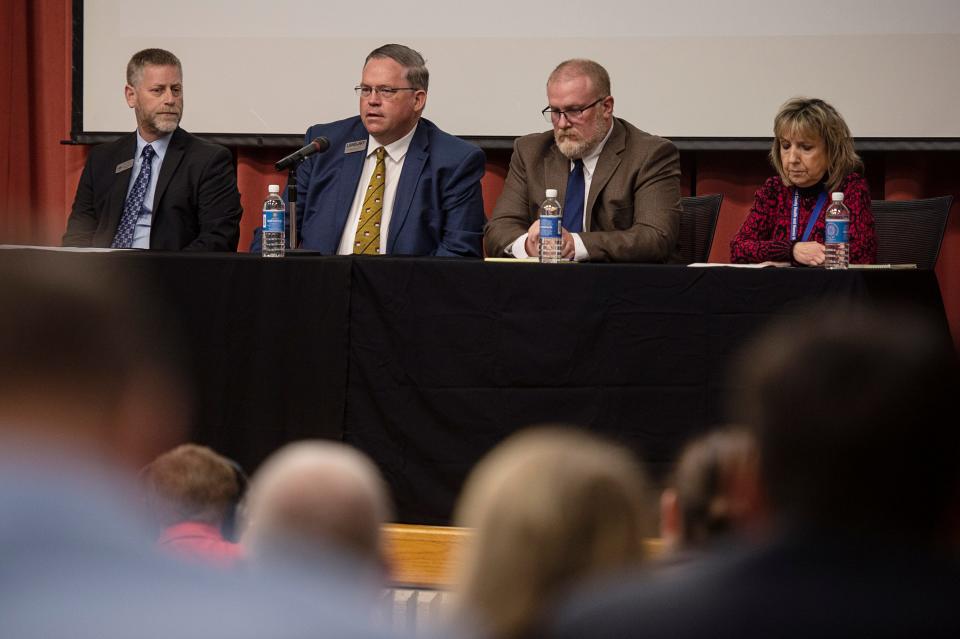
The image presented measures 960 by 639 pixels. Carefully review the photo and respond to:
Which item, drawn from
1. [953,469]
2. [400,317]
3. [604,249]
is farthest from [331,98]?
[953,469]

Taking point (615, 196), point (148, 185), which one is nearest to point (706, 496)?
point (615, 196)

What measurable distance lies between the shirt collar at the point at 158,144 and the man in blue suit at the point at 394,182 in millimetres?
583

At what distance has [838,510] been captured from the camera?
2.86ft

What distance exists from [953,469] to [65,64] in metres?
5.41

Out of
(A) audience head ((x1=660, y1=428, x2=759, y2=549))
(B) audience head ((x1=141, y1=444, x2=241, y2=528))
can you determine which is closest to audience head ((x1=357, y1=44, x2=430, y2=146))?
(B) audience head ((x1=141, y1=444, x2=241, y2=528))

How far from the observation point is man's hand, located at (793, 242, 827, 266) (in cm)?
359

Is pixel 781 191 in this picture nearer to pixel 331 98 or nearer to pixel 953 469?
pixel 331 98

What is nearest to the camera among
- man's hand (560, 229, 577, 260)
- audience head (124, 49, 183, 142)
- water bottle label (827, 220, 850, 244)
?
water bottle label (827, 220, 850, 244)

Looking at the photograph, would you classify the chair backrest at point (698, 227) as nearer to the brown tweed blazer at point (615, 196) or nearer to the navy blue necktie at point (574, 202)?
the brown tweed blazer at point (615, 196)

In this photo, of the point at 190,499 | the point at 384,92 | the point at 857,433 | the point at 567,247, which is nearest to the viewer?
the point at 857,433

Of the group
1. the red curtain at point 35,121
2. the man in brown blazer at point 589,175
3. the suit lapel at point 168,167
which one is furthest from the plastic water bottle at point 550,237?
the red curtain at point 35,121

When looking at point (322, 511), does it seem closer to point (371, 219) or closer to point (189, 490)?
point (189, 490)

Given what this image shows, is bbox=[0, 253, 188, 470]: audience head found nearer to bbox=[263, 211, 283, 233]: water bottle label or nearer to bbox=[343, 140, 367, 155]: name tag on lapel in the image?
bbox=[263, 211, 283, 233]: water bottle label

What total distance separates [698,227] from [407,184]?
98 cm
